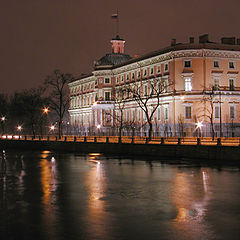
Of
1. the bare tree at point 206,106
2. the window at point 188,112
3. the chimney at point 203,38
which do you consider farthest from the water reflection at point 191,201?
the chimney at point 203,38

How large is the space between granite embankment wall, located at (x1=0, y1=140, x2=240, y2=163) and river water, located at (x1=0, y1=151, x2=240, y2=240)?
8.79 meters

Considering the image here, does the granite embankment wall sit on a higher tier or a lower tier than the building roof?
lower

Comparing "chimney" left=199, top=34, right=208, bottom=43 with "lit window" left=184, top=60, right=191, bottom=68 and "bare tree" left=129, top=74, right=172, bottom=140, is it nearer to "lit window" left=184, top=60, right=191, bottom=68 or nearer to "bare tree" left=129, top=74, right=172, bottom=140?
"lit window" left=184, top=60, right=191, bottom=68

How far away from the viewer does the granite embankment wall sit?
39191 mm

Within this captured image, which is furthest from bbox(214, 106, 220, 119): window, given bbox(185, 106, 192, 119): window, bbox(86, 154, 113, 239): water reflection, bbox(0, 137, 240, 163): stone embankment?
bbox(86, 154, 113, 239): water reflection

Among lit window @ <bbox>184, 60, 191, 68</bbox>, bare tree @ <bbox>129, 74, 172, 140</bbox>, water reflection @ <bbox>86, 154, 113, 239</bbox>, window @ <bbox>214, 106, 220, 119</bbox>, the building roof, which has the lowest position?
water reflection @ <bbox>86, 154, 113, 239</bbox>

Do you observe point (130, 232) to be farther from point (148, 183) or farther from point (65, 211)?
point (148, 183)

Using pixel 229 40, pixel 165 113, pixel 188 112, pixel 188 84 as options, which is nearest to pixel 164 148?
pixel 188 112

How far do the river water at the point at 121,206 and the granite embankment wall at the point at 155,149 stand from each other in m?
8.79

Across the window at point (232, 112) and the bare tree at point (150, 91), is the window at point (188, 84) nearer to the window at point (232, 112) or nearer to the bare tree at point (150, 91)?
the bare tree at point (150, 91)

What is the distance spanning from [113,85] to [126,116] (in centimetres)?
1252

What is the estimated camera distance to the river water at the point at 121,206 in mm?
13938

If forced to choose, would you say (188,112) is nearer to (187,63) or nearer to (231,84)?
(187,63)

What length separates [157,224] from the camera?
587 inches
